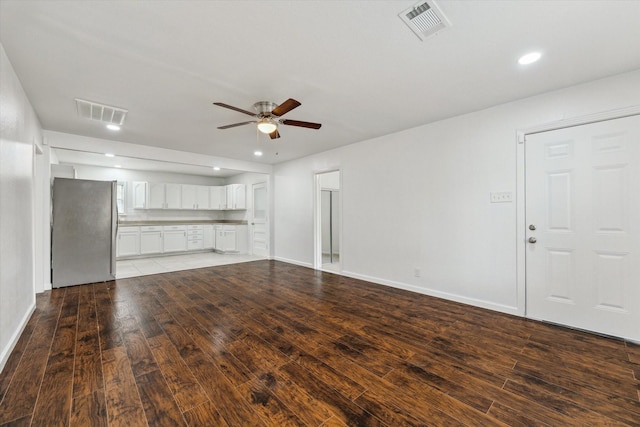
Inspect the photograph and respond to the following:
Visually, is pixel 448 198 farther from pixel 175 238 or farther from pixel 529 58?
pixel 175 238

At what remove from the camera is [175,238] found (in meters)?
7.46

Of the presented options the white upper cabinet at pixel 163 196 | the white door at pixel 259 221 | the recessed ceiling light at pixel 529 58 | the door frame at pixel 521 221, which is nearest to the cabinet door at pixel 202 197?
the white upper cabinet at pixel 163 196

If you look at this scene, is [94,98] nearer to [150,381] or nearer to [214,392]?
[150,381]

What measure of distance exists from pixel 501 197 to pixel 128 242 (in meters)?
7.96

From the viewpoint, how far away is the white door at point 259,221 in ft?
23.7

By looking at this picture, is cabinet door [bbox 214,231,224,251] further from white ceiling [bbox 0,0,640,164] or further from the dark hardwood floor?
white ceiling [bbox 0,0,640,164]

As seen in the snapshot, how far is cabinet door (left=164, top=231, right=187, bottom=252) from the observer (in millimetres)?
7294

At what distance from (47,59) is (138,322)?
2.55 meters

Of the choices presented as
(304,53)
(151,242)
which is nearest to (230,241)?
(151,242)

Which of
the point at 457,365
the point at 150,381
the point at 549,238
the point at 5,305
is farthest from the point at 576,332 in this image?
the point at 5,305

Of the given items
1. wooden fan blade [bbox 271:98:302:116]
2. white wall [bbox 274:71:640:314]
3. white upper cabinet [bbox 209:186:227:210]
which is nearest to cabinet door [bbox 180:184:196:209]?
white upper cabinet [bbox 209:186:227:210]

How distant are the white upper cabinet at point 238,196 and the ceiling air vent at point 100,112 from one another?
4309 millimetres

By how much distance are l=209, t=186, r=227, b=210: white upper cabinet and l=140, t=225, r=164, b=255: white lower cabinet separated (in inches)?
65.7

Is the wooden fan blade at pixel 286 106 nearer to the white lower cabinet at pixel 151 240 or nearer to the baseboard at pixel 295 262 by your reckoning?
the baseboard at pixel 295 262
